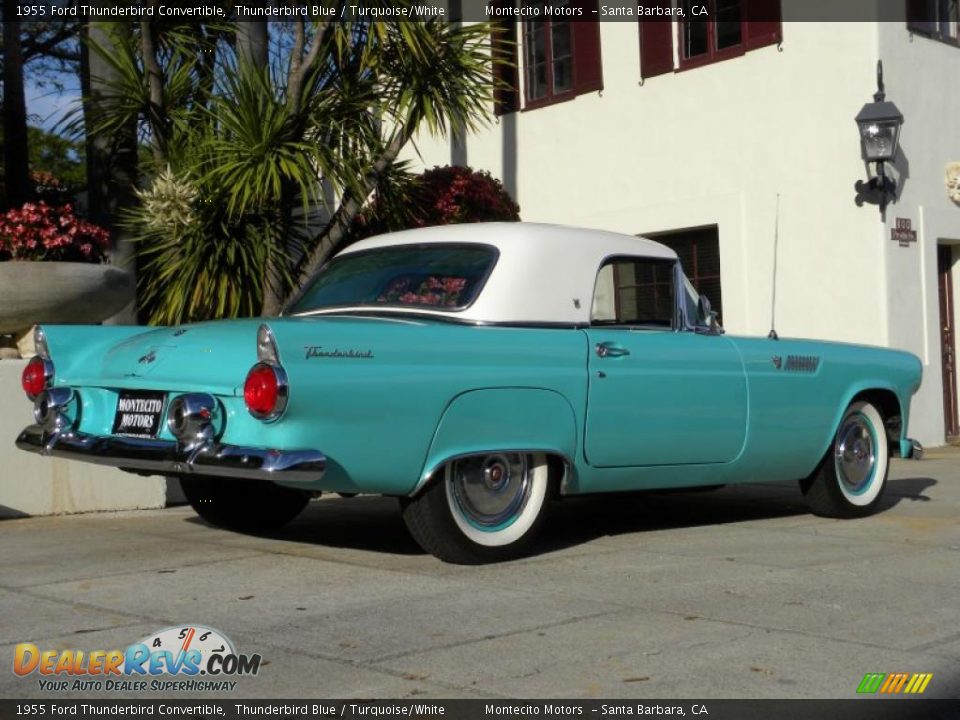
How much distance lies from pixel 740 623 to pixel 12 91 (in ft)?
35.0

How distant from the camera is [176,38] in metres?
11.4

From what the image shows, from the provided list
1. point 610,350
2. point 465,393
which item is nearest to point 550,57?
point 610,350

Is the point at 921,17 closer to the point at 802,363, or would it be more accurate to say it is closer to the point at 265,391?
the point at 802,363

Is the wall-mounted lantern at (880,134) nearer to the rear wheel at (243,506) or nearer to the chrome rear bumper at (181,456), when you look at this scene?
the rear wheel at (243,506)

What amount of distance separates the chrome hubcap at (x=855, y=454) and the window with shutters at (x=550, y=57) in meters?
7.80

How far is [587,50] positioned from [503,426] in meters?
9.90

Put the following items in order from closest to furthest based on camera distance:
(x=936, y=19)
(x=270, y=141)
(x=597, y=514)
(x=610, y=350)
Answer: (x=610, y=350) < (x=597, y=514) < (x=270, y=141) < (x=936, y=19)

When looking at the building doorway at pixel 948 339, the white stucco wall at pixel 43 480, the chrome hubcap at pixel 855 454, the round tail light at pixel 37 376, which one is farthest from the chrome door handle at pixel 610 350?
the building doorway at pixel 948 339

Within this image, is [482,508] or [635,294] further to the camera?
[635,294]

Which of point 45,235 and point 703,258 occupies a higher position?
point 45,235

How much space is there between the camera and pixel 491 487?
6.15m

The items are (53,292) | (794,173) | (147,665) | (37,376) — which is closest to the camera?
(147,665)

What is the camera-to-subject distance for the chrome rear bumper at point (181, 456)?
17.5 feet

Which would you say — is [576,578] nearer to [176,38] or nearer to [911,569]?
[911,569]
